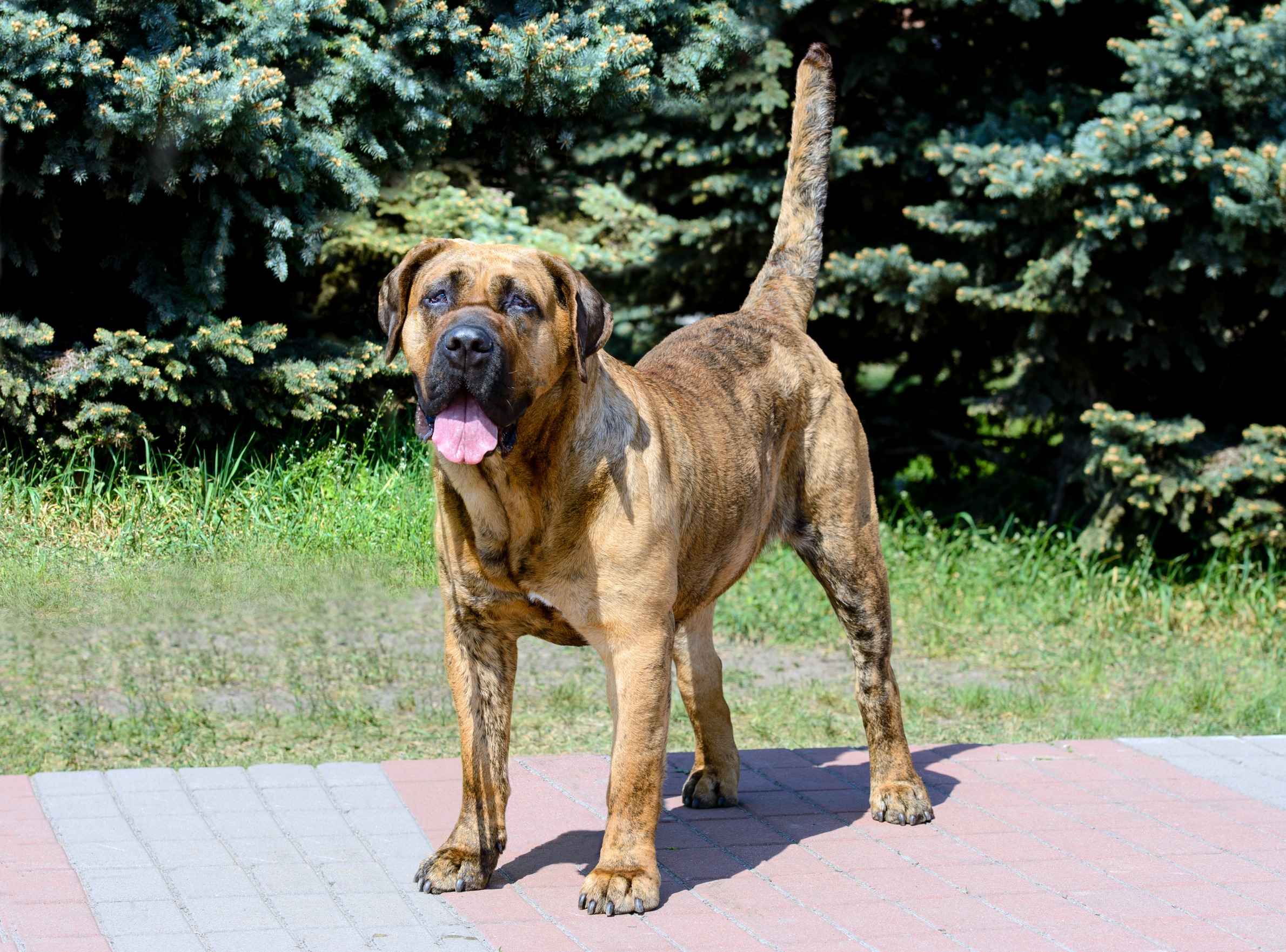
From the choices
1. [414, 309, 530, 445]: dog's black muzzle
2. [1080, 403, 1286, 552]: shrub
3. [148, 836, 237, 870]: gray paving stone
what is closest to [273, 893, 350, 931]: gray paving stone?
[148, 836, 237, 870]: gray paving stone

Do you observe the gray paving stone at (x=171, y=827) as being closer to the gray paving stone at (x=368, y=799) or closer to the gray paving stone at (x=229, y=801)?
the gray paving stone at (x=229, y=801)

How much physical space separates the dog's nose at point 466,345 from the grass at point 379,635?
1.69 m

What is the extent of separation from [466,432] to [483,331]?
27cm

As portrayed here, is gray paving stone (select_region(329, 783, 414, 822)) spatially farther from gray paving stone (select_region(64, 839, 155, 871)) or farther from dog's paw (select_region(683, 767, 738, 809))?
dog's paw (select_region(683, 767, 738, 809))

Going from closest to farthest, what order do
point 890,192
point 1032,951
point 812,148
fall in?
point 1032,951
point 812,148
point 890,192

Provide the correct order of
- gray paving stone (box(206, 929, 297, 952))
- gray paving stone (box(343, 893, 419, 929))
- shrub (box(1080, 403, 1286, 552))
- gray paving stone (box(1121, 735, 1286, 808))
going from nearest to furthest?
gray paving stone (box(206, 929, 297, 952)), gray paving stone (box(343, 893, 419, 929)), gray paving stone (box(1121, 735, 1286, 808)), shrub (box(1080, 403, 1286, 552))

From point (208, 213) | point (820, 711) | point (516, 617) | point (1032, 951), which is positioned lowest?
point (820, 711)

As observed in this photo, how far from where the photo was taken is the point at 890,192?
340 inches

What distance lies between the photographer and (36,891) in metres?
3.91

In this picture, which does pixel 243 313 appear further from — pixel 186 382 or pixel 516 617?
pixel 516 617

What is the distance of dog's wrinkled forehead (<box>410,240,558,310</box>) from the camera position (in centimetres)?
366

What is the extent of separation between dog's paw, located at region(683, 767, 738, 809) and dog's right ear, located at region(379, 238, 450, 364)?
1.97m

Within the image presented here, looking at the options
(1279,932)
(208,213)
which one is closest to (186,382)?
(208,213)

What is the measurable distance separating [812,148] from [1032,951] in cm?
313
